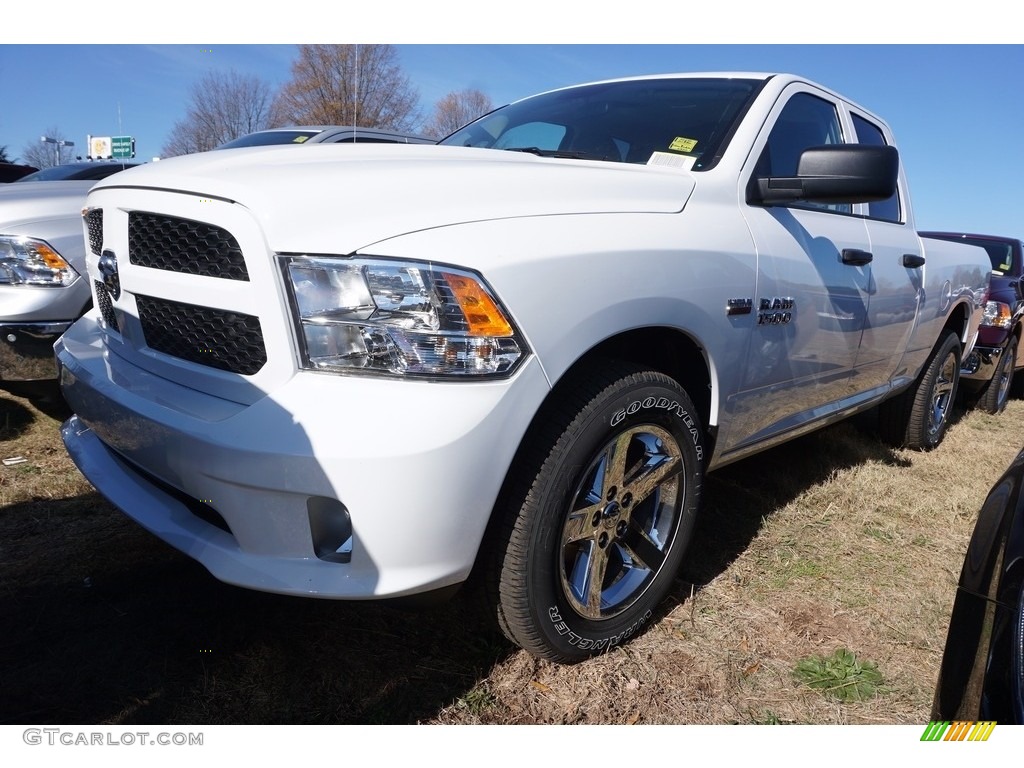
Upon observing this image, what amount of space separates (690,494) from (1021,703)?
1.17 metres

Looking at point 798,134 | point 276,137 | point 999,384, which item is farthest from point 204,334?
point 999,384

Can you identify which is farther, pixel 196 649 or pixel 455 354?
pixel 196 649

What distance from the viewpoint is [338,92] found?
20.2m

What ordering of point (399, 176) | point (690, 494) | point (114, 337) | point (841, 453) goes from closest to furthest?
point (399, 176), point (114, 337), point (690, 494), point (841, 453)

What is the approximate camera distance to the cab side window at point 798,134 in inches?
104

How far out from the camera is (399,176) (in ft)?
5.71

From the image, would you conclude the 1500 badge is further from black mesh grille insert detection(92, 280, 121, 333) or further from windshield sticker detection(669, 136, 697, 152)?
black mesh grille insert detection(92, 280, 121, 333)

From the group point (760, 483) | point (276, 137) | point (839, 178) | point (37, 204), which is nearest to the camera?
point (839, 178)

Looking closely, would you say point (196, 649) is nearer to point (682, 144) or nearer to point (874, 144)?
point (682, 144)

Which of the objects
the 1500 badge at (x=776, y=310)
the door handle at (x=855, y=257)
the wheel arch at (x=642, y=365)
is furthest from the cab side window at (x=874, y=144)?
the wheel arch at (x=642, y=365)

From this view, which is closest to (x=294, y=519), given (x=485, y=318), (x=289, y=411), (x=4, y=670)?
(x=289, y=411)

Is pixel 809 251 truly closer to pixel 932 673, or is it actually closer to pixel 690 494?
pixel 690 494

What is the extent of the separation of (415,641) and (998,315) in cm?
602
